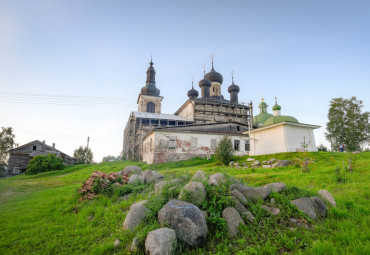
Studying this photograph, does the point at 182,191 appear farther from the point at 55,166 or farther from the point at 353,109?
the point at 353,109

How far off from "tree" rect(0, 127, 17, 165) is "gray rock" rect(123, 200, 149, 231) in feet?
149

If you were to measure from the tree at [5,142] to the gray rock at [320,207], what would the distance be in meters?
48.5

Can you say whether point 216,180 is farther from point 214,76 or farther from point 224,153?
point 214,76

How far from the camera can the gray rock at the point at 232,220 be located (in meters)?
4.35

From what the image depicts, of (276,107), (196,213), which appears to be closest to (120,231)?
(196,213)

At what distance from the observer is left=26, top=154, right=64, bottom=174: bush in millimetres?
28125

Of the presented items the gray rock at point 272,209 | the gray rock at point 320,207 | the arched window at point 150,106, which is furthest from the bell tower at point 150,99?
the gray rock at point 320,207

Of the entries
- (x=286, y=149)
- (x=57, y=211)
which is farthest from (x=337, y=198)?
(x=286, y=149)

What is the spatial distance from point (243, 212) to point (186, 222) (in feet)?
4.80

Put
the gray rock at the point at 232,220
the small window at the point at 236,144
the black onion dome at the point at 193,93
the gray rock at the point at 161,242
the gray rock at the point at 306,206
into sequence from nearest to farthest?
the gray rock at the point at 161,242 < the gray rock at the point at 232,220 < the gray rock at the point at 306,206 < the small window at the point at 236,144 < the black onion dome at the point at 193,93

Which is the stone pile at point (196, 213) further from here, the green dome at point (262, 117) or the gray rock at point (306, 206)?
the green dome at point (262, 117)

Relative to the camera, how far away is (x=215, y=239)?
425 centimetres

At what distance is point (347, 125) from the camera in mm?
30906

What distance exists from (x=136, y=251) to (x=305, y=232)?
3320 mm
